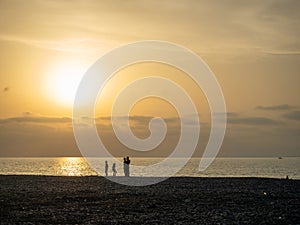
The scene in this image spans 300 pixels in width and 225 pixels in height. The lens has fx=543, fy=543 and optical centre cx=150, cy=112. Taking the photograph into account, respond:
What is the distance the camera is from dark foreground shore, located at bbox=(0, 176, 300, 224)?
30047mm

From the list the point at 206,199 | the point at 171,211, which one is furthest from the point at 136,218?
the point at 206,199

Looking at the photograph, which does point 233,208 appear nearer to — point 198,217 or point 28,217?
point 198,217

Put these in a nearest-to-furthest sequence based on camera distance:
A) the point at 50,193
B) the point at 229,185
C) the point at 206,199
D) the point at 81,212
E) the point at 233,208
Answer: the point at 81,212 < the point at 233,208 < the point at 206,199 < the point at 50,193 < the point at 229,185

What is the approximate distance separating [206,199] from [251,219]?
960 cm

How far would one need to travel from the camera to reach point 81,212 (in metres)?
32.5

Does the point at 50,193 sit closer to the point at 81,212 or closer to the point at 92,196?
the point at 92,196

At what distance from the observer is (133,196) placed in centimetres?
4150

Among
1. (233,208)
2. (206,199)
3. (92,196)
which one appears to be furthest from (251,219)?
(92,196)

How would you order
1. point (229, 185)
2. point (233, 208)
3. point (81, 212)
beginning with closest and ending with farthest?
point (81, 212)
point (233, 208)
point (229, 185)

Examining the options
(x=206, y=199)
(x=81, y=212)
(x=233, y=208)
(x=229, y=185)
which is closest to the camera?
(x=81, y=212)

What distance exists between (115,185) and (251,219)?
79.3 feet

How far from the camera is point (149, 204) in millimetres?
36406

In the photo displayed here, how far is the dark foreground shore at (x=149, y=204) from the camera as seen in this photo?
30.0 metres

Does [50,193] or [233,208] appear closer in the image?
[233,208]
